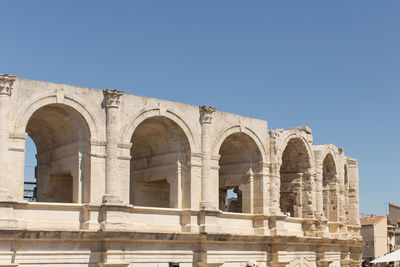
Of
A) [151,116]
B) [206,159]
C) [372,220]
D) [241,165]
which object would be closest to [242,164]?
[241,165]

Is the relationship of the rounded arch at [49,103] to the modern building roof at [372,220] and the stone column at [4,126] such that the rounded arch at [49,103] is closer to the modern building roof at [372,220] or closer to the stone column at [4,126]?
the stone column at [4,126]

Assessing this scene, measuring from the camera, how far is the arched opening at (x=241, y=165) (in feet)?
83.7

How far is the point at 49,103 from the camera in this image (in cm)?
1961

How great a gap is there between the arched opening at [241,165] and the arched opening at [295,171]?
10.6ft

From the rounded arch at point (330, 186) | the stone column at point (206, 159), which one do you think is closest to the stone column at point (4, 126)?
the stone column at point (206, 159)

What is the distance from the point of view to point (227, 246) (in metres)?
23.2

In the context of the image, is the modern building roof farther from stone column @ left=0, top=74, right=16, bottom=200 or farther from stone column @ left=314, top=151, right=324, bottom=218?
stone column @ left=0, top=74, right=16, bottom=200

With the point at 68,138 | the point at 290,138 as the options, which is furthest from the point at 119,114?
the point at 290,138

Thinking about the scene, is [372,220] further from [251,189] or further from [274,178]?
[251,189]

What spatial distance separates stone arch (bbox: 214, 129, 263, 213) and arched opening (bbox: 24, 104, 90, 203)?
6.46 m

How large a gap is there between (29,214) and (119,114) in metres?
4.25

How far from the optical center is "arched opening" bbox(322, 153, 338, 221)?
30.7 meters

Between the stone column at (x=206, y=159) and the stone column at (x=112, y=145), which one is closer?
the stone column at (x=112, y=145)

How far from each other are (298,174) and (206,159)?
7.10m
